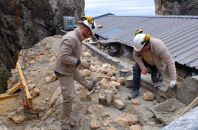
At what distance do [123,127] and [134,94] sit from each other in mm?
1441

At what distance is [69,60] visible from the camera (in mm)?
5184

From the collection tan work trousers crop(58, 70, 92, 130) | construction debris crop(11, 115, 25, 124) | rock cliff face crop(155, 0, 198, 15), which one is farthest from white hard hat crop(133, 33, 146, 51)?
rock cliff face crop(155, 0, 198, 15)

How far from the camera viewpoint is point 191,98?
5477 mm

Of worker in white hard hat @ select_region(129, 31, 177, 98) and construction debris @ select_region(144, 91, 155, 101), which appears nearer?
worker in white hard hat @ select_region(129, 31, 177, 98)

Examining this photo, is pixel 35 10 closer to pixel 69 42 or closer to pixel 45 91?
pixel 45 91

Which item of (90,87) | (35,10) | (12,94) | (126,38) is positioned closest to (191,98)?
(90,87)

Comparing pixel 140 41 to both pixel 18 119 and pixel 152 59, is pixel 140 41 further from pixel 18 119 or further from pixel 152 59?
pixel 18 119

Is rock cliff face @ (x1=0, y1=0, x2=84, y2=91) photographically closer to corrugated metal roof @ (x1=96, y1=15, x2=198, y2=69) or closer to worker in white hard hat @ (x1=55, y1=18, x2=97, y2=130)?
corrugated metal roof @ (x1=96, y1=15, x2=198, y2=69)

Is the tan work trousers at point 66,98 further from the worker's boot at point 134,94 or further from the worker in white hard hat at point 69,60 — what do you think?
the worker's boot at point 134,94

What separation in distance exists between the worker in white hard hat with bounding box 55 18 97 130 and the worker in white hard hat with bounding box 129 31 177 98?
125 centimetres

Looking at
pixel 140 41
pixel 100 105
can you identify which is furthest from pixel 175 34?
pixel 100 105

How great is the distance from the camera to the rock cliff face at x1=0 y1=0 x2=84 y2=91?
16.7 meters

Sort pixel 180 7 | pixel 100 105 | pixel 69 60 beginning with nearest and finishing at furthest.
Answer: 1. pixel 69 60
2. pixel 100 105
3. pixel 180 7

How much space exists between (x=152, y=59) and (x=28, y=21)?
1381 centimetres
